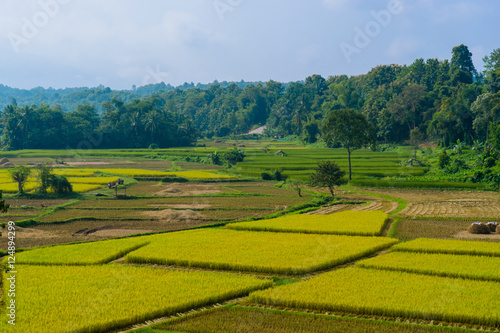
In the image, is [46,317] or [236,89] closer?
[46,317]

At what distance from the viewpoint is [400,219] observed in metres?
26.2

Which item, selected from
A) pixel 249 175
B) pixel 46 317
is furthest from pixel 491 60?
pixel 46 317

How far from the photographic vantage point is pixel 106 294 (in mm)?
13469

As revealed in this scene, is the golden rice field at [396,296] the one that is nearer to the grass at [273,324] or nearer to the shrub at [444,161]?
the grass at [273,324]

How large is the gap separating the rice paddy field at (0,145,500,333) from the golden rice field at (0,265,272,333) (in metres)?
0.05

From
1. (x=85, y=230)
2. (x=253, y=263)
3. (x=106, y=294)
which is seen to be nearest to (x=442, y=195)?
(x=253, y=263)

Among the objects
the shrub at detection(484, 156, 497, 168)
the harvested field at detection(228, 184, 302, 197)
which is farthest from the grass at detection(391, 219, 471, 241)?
the shrub at detection(484, 156, 497, 168)

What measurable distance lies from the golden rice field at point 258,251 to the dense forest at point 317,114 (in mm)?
33799

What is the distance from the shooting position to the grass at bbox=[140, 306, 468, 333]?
11.4 meters

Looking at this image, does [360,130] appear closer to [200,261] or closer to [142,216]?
[142,216]

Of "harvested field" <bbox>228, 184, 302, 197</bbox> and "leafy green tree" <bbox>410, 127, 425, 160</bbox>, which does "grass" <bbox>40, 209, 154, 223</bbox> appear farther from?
"leafy green tree" <bbox>410, 127, 425, 160</bbox>

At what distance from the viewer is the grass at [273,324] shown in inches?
448

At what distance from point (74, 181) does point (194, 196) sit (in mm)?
14523

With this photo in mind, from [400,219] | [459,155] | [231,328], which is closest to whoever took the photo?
[231,328]
